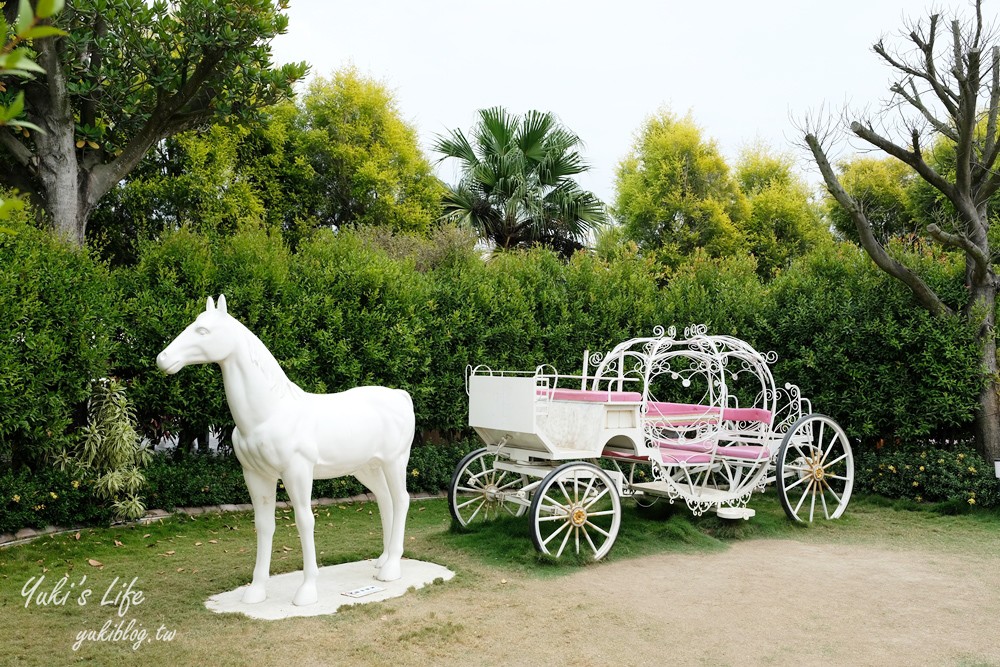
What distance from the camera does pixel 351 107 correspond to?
2083cm

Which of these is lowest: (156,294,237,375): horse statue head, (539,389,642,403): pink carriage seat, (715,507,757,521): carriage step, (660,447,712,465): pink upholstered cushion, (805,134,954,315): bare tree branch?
(715,507,757,521): carriage step

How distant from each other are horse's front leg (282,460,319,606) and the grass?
1.09ft

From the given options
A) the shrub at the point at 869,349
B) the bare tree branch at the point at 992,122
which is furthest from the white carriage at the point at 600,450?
the bare tree branch at the point at 992,122

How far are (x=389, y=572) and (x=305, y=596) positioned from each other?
→ 29.9 inches

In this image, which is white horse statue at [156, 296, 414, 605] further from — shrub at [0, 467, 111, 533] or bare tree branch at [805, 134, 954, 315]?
bare tree branch at [805, 134, 954, 315]

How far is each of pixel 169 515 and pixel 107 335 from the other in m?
1.96

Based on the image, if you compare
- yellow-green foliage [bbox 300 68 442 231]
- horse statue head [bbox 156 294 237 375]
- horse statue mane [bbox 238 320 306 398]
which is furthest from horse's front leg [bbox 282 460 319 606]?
yellow-green foliage [bbox 300 68 442 231]

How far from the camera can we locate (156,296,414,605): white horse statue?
5.01 metres

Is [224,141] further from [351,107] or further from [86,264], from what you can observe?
[86,264]

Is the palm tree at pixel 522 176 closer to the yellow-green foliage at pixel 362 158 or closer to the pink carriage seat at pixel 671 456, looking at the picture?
the yellow-green foliage at pixel 362 158

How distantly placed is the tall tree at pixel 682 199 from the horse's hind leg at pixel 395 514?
18133 millimetres

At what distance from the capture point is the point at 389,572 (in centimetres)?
572

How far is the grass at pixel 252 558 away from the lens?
14.9ft

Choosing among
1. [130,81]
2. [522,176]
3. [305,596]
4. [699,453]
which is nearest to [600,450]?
[699,453]
